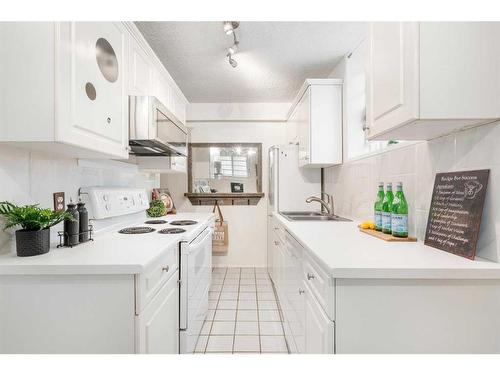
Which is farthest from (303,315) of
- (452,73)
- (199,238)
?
(452,73)

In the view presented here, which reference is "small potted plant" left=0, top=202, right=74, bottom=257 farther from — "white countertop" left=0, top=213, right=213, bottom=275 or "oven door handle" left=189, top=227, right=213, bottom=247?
"oven door handle" left=189, top=227, right=213, bottom=247

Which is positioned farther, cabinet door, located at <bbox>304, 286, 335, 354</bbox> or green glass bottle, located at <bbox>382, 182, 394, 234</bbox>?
green glass bottle, located at <bbox>382, 182, 394, 234</bbox>

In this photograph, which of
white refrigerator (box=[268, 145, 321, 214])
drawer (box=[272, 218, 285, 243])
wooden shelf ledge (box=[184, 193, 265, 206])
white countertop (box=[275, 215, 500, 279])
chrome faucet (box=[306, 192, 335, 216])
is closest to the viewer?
white countertop (box=[275, 215, 500, 279])

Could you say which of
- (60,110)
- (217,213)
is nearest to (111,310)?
(60,110)

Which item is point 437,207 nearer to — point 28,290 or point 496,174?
point 496,174

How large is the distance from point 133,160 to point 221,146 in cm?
146

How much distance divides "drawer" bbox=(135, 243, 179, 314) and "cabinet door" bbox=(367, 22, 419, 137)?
3.91 feet

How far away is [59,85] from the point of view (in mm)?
1047

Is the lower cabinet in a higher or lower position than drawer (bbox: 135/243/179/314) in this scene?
lower

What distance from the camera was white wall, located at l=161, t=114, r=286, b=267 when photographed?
370 cm

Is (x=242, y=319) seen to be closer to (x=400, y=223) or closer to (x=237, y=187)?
(x=400, y=223)

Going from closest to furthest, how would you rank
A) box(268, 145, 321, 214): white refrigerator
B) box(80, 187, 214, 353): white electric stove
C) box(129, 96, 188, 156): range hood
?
box(80, 187, 214, 353): white electric stove → box(129, 96, 188, 156): range hood → box(268, 145, 321, 214): white refrigerator

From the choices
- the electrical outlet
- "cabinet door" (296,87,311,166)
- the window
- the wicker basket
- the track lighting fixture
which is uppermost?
the track lighting fixture

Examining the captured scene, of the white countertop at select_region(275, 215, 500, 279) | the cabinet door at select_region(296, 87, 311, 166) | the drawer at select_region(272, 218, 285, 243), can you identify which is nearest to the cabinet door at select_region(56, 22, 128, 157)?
the white countertop at select_region(275, 215, 500, 279)
